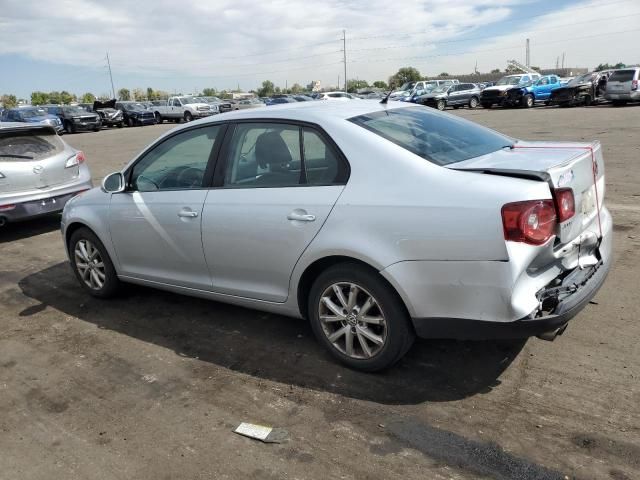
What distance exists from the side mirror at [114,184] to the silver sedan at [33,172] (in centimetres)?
342

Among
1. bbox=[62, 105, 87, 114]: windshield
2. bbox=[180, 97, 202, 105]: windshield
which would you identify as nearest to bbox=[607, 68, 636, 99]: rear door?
bbox=[180, 97, 202, 105]: windshield

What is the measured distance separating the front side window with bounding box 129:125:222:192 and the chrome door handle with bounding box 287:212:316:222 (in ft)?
3.12

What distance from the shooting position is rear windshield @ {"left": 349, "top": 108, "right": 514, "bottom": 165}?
3.39 m

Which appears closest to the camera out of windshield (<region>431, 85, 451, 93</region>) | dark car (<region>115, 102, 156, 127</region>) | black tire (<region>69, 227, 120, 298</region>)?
black tire (<region>69, 227, 120, 298</region>)

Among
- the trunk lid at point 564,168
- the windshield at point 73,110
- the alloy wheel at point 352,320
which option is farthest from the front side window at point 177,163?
the windshield at point 73,110

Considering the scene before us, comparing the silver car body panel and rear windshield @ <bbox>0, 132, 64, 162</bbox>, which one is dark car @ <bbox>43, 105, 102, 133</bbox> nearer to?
rear windshield @ <bbox>0, 132, 64, 162</bbox>

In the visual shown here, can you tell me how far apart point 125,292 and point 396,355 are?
2968 millimetres

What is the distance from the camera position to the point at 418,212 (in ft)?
9.86

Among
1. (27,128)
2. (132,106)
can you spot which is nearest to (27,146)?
(27,128)

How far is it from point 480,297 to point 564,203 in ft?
2.29

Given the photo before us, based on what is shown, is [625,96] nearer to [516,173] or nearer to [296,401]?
[516,173]

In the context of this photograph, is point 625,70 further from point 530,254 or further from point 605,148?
point 530,254

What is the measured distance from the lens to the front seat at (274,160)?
12.1ft

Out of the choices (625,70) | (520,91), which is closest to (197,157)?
(625,70)
